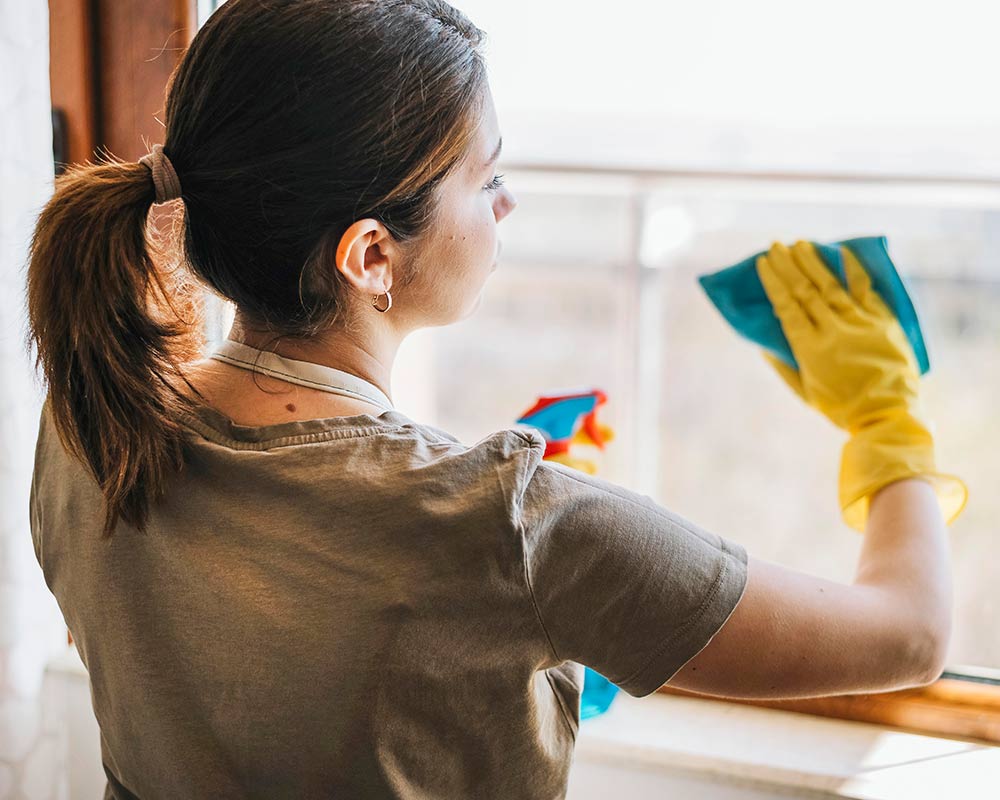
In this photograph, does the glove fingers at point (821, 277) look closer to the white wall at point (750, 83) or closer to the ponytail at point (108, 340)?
the white wall at point (750, 83)

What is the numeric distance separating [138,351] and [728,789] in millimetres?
706

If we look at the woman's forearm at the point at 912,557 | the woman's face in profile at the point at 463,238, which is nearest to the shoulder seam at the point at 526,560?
the woman's face in profile at the point at 463,238

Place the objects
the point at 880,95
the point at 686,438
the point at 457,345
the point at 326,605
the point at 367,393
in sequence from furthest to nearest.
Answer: the point at 457,345
the point at 686,438
the point at 880,95
the point at 367,393
the point at 326,605

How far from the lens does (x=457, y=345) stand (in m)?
1.40

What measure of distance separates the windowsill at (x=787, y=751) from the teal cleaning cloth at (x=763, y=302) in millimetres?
399

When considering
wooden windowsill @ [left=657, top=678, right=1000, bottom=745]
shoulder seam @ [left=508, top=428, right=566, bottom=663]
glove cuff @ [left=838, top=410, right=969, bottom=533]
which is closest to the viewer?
shoulder seam @ [left=508, top=428, right=566, bottom=663]

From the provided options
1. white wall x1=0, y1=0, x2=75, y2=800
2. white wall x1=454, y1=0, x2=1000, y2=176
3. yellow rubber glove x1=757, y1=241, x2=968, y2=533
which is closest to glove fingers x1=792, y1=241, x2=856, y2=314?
yellow rubber glove x1=757, y1=241, x2=968, y2=533

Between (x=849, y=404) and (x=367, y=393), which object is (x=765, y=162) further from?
(x=367, y=393)

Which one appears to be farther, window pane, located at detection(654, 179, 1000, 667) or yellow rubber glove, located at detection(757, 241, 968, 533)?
window pane, located at detection(654, 179, 1000, 667)

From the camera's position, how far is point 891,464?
87 centimetres

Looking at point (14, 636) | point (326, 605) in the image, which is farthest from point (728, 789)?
point (14, 636)

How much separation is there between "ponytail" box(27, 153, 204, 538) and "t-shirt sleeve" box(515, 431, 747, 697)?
26cm

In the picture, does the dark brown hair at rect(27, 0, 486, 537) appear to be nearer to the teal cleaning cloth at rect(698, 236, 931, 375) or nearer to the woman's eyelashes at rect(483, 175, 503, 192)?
the woman's eyelashes at rect(483, 175, 503, 192)

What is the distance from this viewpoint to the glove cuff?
2.84 feet
